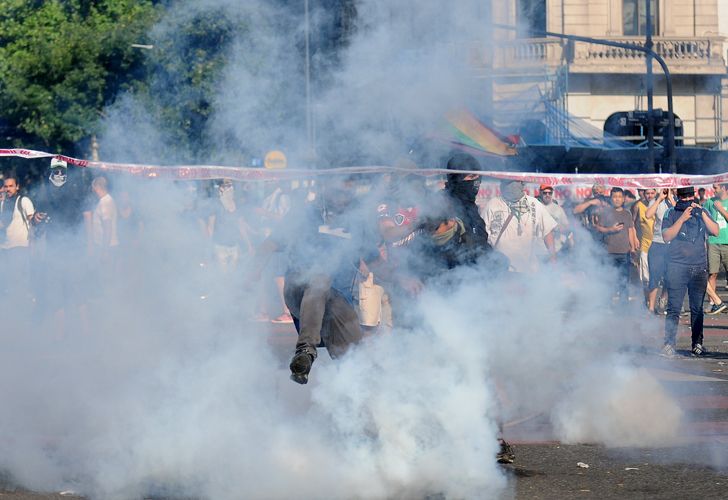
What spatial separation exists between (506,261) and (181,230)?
3608 millimetres

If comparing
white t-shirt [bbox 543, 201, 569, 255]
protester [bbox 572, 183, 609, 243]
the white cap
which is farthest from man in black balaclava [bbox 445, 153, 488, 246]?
protester [bbox 572, 183, 609, 243]

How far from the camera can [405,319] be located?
6.25 meters

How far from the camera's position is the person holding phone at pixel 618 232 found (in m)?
13.3

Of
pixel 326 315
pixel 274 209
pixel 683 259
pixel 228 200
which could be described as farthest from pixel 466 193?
pixel 683 259

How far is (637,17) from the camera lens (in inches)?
591

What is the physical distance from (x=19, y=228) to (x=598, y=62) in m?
6.98

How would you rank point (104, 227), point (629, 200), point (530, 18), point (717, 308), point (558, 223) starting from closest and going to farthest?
point (530, 18)
point (104, 227)
point (558, 223)
point (629, 200)
point (717, 308)

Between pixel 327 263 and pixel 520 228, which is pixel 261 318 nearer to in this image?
pixel 327 263

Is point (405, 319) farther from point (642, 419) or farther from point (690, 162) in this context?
point (690, 162)

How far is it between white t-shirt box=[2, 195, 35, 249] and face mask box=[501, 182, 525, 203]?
5.16m

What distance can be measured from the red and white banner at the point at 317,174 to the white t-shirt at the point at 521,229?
0.33 m

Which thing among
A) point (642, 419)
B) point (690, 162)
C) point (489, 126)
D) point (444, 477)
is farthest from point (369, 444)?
point (690, 162)

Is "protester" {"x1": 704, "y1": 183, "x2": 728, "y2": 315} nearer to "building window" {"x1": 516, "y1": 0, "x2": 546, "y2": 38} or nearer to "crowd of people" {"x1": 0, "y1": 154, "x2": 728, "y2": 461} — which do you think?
"crowd of people" {"x1": 0, "y1": 154, "x2": 728, "y2": 461}

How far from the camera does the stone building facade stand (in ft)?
25.9
